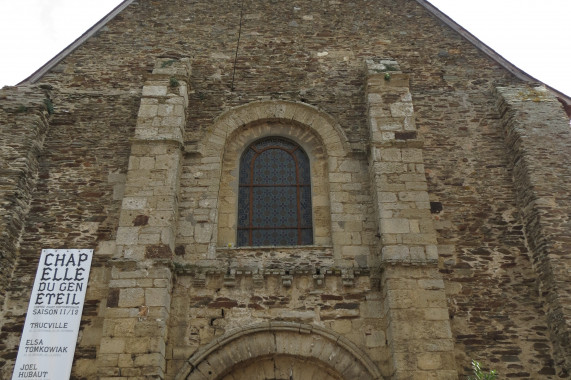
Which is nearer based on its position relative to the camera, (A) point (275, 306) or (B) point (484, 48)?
(A) point (275, 306)

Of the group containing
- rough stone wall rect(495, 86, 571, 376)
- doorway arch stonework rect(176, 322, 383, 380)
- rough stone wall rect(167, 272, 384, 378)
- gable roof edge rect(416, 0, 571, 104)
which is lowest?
doorway arch stonework rect(176, 322, 383, 380)

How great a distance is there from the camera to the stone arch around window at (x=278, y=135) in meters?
8.57

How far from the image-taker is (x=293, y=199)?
8789 millimetres

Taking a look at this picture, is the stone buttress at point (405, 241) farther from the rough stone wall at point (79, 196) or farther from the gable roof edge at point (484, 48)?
the rough stone wall at point (79, 196)

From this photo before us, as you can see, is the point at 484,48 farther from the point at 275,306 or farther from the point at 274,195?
the point at 275,306

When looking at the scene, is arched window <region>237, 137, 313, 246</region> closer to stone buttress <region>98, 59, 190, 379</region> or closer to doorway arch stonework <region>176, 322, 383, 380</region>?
stone buttress <region>98, 59, 190, 379</region>

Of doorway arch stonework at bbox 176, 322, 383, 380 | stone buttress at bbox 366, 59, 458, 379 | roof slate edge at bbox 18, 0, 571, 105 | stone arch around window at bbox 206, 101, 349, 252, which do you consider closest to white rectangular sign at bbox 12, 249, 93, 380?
doorway arch stonework at bbox 176, 322, 383, 380

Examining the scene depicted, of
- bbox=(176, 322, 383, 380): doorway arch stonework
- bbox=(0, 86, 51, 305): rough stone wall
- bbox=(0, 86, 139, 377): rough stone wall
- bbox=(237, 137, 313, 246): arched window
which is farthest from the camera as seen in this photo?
bbox=(237, 137, 313, 246): arched window

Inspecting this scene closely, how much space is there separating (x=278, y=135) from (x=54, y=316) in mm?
4441

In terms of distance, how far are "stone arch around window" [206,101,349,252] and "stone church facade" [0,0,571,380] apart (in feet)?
0.11

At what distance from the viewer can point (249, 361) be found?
7.17 m

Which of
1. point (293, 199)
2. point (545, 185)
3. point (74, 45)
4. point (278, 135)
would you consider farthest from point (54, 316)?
point (545, 185)

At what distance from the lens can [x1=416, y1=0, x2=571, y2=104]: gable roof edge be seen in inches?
392

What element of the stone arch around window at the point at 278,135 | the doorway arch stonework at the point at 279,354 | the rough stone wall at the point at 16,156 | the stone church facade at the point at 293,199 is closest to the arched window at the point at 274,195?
the stone church facade at the point at 293,199
